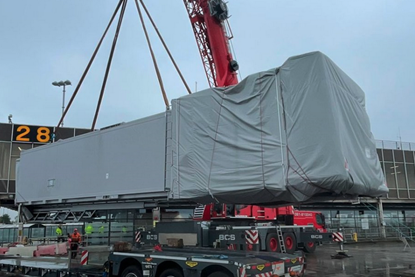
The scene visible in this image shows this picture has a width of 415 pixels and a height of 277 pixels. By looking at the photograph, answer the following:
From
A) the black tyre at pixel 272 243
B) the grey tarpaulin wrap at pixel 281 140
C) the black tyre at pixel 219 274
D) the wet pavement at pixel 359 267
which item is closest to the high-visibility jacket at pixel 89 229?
the grey tarpaulin wrap at pixel 281 140

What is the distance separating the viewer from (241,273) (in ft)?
20.3

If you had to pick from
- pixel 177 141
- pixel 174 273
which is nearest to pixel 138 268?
pixel 174 273

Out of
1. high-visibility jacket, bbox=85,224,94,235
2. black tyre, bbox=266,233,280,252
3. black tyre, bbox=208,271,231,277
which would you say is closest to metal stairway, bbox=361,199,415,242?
black tyre, bbox=266,233,280,252

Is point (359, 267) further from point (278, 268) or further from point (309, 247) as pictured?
point (278, 268)

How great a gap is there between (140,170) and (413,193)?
102 feet

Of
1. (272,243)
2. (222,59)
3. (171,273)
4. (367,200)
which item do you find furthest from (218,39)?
(367,200)

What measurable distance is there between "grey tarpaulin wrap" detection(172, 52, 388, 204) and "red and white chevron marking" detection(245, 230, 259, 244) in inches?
169

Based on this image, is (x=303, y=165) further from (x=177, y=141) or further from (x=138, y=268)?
(x=138, y=268)

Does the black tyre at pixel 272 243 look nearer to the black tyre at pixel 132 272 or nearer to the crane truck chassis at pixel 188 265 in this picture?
the crane truck chassis at pixel 188 265

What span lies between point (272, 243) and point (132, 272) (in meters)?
6.44

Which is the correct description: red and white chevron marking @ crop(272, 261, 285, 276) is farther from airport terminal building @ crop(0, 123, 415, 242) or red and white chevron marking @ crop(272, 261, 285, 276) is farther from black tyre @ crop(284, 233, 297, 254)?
airport terminal building @ crop(0, 123, 415, 242)

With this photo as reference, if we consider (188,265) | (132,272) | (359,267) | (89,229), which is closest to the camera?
(188,265)

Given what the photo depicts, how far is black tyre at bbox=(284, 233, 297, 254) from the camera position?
14.5 metres

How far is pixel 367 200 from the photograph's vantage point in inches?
1184
